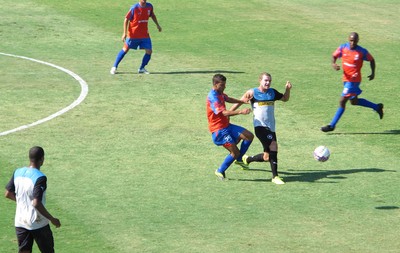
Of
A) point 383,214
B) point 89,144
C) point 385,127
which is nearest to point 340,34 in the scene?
point 385,127

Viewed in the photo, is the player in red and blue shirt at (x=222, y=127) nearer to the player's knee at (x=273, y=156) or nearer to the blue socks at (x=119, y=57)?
the player's knee at (x=273, y=156)

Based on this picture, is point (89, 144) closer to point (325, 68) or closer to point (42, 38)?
point (325, 68)

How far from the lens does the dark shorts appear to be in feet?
46.5

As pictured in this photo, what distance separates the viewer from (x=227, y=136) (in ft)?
64.5

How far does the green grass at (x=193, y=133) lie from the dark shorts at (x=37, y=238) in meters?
1.63

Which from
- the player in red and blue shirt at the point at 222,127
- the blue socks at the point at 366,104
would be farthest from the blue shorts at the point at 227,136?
the blue socks at the point at 366,104

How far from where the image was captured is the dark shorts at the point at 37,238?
46.5ft

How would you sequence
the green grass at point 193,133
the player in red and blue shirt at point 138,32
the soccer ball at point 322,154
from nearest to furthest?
the green grass at point 193,133 < the soccer ball at point 322,154 < the player in red and blue shirt at point 138,32

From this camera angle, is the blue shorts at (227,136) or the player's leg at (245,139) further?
the player's leg at (245,139)

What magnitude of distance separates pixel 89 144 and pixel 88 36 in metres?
12.8

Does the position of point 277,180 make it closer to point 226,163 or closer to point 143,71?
point 226,163

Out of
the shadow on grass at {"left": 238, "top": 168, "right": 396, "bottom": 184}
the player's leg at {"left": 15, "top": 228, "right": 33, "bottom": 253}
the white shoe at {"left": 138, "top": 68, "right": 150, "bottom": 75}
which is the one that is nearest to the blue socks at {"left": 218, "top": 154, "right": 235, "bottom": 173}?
the shadow on grass at {"left": 238, "top": 168, "right": 396, "bottom": 184}

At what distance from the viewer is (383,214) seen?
1769cm

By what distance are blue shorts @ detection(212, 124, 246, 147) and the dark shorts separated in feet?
20.3
